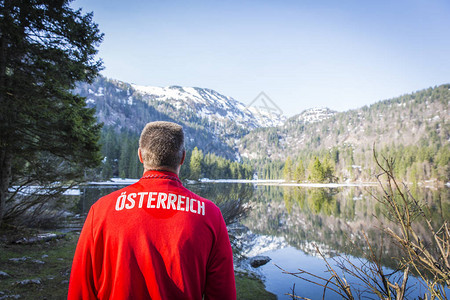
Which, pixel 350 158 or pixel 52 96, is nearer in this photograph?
pixel 52 96

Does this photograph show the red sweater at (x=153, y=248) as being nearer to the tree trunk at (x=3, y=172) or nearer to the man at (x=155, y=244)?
the man at (x=155, y=244)

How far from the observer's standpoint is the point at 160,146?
5.90ft

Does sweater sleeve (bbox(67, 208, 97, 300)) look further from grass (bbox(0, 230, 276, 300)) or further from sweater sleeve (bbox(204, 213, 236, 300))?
grass (bbox(0, 230, 276, 300))

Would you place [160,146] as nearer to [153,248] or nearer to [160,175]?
[160,175]

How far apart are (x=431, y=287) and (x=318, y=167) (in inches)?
2755

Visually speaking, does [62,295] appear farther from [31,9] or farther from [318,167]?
[318,167]

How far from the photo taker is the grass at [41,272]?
5234 mm

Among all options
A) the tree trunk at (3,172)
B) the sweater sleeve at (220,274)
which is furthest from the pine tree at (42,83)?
the sweater sleeve at (220,274)

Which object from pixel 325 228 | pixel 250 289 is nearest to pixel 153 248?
pixel 250 289

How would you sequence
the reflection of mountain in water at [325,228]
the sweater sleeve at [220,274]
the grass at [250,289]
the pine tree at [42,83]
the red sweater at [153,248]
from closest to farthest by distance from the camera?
the red sweater at [153,248] → the sweater sleeve at [220,274] → the pine tree at [42,83] → the grass at [250,289] → the reflection of mountain in water at [325,228]

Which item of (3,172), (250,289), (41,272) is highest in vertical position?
(3,172)

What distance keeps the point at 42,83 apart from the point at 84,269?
23.3ft

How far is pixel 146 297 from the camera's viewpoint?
1.52m

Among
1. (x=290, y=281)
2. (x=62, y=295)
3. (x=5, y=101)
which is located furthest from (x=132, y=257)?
(x=290, y=281)
